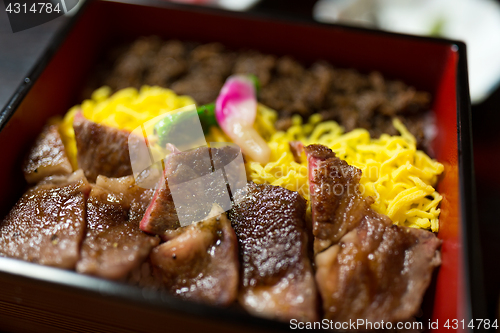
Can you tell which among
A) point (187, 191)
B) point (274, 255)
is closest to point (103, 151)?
point (187, 191)

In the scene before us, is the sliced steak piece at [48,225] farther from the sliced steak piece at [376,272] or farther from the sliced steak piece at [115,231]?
the sliced steak piece at [376,272]

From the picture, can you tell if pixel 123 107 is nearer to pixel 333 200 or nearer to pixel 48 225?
pixel 48 225

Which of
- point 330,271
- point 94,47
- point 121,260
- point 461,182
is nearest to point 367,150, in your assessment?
point 461,182

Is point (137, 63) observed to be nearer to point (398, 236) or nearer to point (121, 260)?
point (121, 260)

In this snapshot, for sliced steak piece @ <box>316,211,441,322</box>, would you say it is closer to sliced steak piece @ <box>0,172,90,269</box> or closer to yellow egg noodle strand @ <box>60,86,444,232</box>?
yellow egg noodle strand @ <box>60,86,444,232</box>

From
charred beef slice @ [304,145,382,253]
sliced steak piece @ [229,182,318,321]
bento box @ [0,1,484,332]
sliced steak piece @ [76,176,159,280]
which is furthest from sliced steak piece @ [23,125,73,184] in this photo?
charred beef slice @ [304,145,382,253]

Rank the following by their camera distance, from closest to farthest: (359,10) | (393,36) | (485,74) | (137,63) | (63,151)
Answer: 1. (63,151)
2. (393,36)
3. (137,63)
4. (485,74)
5. (359,10)
